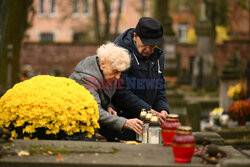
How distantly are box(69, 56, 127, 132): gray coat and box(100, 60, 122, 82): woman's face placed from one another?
1.9 inches

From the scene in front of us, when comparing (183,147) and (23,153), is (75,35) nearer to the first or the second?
(23,153)

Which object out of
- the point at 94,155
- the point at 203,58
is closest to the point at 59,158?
the point at 94,155

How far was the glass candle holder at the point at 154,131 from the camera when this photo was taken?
19.1 ft

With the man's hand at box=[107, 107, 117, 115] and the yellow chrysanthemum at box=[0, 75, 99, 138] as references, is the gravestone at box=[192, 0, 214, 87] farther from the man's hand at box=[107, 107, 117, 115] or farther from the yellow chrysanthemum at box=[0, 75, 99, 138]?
the yellow chrysanthemum at box=[0, 75, 99, 138]

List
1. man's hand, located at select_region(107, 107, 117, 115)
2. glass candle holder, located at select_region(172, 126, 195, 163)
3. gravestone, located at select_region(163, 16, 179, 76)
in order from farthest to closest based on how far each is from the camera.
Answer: gravestone, located at select_region(163, 16, 179, 76) < man's hand, located at select_region(107, 107, 117, 115) < glass candle holder, located at select_region(172, 126, 195, 163)

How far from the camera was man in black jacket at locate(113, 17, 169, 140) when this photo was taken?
6.33 m

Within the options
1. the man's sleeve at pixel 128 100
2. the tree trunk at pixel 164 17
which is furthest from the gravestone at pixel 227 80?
the tree trunk at pixel 164 17

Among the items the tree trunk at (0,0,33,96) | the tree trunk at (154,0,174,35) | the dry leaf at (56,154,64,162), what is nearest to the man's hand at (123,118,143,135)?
the dry leaf at (56,154,64,162)

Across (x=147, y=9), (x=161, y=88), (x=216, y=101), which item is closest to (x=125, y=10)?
(x=147, y=9)

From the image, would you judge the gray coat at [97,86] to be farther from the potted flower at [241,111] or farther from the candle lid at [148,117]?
the potted flower at [241,111]

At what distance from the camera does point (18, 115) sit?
5754 millimetres

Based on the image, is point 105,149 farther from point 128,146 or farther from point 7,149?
point 7,149

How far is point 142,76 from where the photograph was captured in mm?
6574

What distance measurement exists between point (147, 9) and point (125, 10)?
6.33 m
